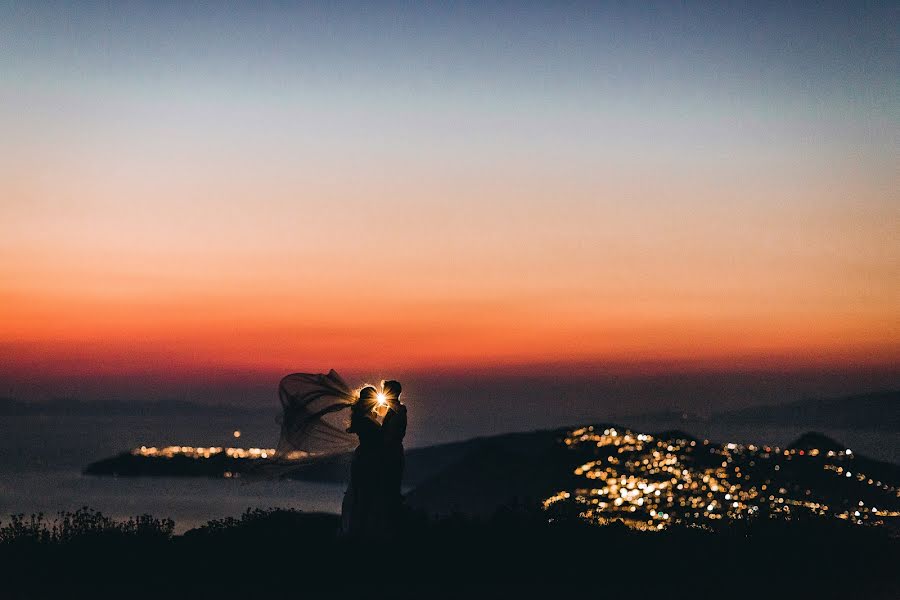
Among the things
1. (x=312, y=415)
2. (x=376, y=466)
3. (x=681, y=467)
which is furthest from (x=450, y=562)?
(x=681, y=467)

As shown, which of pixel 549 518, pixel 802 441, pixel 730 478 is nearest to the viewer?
pixel 549 518

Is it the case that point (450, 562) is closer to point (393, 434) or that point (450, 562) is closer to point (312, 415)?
point (393, 434)

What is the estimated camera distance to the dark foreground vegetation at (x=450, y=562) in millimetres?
14477

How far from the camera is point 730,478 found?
91062 mm

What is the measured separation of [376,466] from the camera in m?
18.3

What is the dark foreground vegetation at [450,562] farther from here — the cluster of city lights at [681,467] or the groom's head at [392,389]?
the cluster of city lights at [681,467]

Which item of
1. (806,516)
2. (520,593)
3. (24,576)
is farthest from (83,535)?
(806,516)

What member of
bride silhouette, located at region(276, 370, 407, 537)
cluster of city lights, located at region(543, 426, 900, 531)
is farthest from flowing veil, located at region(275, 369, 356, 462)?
cluster of city lights, located at region(543, 426, 900, 531)

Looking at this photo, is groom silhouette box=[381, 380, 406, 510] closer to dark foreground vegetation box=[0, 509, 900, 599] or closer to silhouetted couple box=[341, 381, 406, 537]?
silhouetted couple box=[341, 381, 406, 537]

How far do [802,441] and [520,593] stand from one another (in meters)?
136

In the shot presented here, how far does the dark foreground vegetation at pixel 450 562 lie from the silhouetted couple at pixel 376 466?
0.42 meters

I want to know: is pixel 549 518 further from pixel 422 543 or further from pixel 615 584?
pixel 615 584

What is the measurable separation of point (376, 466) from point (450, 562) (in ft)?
8.52

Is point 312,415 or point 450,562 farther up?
point 312,415
